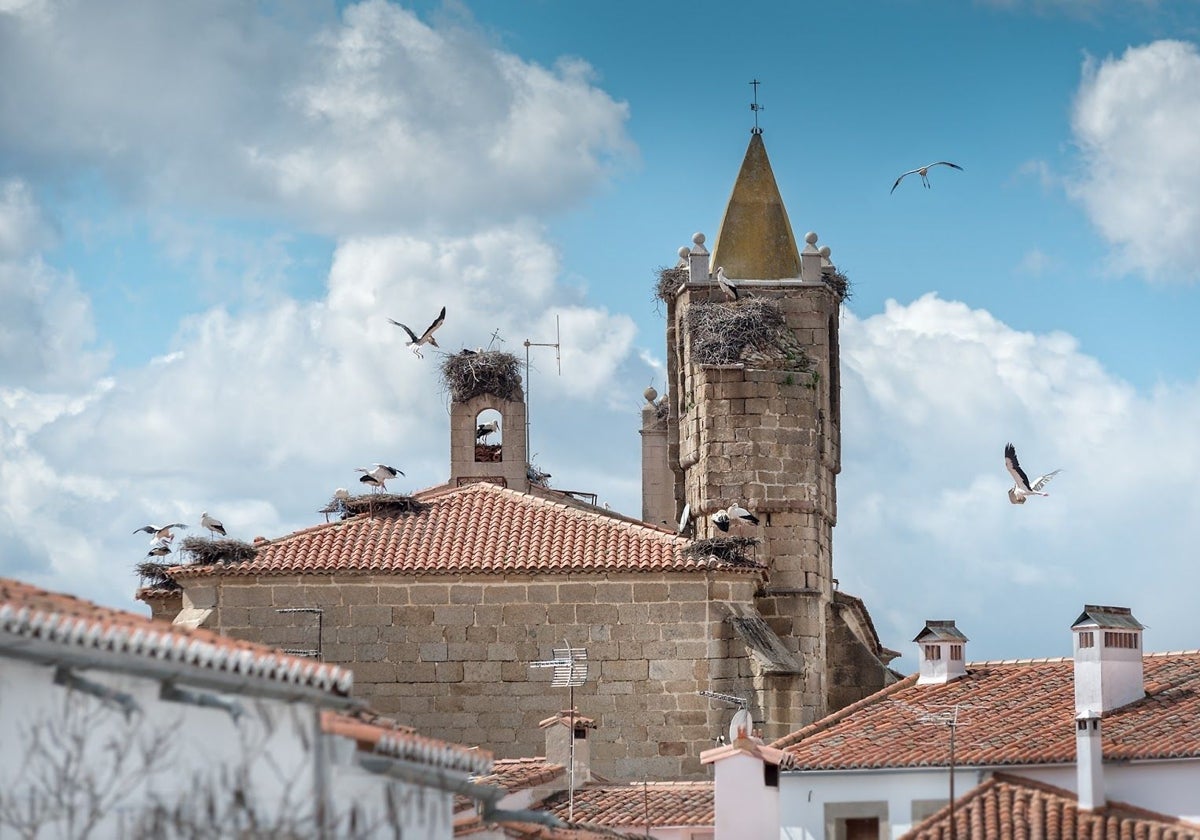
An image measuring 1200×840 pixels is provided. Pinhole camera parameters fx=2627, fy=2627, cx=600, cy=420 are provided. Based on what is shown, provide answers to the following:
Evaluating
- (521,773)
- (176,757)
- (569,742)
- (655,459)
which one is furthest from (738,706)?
(176,757)

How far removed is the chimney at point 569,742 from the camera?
2809cm

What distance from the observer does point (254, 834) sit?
48.6 feet

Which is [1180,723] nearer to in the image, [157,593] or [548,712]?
[548,712]

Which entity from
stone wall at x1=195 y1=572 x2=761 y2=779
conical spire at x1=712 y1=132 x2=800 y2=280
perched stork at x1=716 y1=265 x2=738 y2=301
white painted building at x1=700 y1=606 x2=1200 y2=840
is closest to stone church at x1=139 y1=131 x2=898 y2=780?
stone wall at x1=195 y1=572 x2=761 y2=779

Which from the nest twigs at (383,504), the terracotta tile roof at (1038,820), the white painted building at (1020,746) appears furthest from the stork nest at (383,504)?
the terracotta tile roof at (1038,820)

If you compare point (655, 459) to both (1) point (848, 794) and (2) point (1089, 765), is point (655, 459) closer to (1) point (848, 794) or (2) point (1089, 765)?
(1) point (848, 794)

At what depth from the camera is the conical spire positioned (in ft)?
117

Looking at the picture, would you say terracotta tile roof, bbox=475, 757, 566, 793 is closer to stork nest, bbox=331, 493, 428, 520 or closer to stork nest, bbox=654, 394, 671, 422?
stork nest, bbox=331, 493, 428, 520

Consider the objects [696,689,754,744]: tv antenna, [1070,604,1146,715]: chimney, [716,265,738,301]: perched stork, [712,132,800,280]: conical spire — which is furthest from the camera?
[712,132,800,280]: conical spire

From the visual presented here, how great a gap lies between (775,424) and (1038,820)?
11.6m

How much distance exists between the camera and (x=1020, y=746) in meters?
25.0

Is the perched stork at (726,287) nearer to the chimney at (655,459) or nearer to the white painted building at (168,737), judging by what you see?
the chimney at (655,459)

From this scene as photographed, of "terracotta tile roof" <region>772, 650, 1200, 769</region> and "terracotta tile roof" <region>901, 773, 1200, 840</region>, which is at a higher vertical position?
"terracotta tile roof" <region>772, 650, 1200, 769</region>

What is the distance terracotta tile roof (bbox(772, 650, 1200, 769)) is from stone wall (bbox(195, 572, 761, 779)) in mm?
2631
